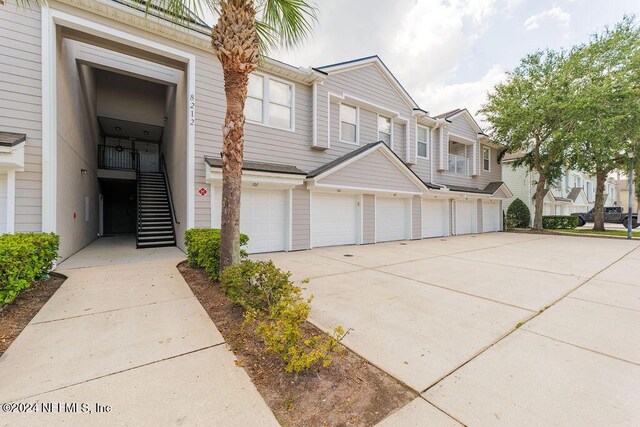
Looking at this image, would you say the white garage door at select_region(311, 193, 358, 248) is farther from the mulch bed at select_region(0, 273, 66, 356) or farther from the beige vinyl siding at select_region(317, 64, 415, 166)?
the mulch bed at select_region(0, 273, 66, 356)

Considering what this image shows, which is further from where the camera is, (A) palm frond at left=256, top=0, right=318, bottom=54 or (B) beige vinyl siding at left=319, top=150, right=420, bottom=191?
(B) beige vinyl siding at left=319, top=150, right=420, bottom=191

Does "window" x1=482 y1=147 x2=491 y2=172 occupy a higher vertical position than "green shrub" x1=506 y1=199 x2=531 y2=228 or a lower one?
higher

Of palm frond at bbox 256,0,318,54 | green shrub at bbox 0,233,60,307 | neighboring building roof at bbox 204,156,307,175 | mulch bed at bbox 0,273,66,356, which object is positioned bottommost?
mulch bed at bbox 0,273,66,356

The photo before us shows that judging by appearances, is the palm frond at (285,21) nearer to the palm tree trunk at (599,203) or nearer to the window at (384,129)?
the window at (384,129)

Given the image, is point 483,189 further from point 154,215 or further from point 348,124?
point 154,215

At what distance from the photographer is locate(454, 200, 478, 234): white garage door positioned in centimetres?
1578

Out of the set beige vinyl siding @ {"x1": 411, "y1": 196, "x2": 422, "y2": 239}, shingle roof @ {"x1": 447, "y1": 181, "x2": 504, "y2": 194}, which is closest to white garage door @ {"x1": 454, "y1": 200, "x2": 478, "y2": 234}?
shingle roof @ {"x1": 447, "y1": 181, "x2": 504, "y2": 194}

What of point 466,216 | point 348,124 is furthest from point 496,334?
point 466,216

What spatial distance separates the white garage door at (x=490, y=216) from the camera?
1750cm

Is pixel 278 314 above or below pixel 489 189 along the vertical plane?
below

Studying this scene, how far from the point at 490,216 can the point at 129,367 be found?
20.6m

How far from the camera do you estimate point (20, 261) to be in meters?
3.83

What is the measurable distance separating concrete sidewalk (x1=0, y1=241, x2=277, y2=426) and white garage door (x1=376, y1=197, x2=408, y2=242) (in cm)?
914

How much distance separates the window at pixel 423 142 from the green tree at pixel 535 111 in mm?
5463
